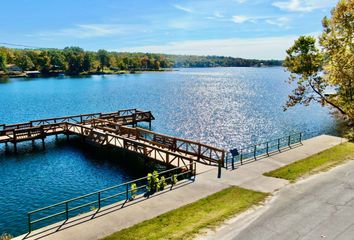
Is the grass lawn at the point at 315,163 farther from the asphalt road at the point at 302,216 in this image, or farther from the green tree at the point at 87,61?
the green tree at the point at 87,61

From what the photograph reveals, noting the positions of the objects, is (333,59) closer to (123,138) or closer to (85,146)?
(123,138)

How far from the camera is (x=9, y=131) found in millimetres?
35406

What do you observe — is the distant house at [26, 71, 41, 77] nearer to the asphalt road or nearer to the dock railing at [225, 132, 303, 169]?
the dock railing at [225, 132, 303, 169]

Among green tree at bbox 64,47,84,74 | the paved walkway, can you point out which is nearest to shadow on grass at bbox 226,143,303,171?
the paved walkway

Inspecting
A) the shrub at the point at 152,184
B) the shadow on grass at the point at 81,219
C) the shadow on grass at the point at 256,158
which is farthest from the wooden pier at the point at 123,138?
the shadow on grass at the point at 81,219

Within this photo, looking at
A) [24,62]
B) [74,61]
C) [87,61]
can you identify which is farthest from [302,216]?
[24,62]

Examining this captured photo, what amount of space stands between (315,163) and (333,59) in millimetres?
9506

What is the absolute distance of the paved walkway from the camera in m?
13.0

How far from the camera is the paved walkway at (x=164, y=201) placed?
13.0m

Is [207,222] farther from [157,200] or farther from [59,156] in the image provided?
[59,156]

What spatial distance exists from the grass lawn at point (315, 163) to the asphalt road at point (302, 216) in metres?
1.68

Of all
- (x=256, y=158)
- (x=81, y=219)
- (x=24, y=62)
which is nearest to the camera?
(x=81, y=219)

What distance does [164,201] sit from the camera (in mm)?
16016

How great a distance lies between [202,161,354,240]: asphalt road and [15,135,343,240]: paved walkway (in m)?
1.75
